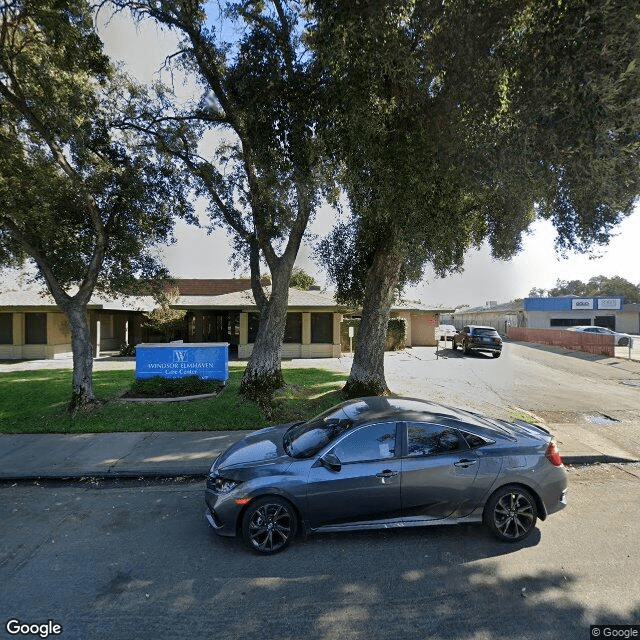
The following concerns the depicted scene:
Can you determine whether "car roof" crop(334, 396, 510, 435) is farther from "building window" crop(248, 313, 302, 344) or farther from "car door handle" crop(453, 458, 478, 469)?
"building window" crop(248, 313, 302, 344)

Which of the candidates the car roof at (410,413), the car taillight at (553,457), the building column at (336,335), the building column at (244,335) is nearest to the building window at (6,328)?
the building column at (244,335)

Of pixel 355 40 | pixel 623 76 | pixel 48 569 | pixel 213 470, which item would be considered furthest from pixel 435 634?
pixel 355 40

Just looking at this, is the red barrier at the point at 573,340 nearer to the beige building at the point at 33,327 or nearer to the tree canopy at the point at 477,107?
the tree canopy at the point at 477,107

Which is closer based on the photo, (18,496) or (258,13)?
(18,496)

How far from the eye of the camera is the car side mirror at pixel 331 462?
12.8ft

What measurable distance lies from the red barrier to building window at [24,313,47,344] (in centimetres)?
3176

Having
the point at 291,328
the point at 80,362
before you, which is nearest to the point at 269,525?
the point at 80,362

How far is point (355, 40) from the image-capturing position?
20.5ft

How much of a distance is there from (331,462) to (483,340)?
64.4 ft

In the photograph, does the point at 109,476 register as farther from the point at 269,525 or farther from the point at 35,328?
the point at 35,328

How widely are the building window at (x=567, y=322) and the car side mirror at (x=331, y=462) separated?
47.3 meters

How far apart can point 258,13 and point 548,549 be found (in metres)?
10.9

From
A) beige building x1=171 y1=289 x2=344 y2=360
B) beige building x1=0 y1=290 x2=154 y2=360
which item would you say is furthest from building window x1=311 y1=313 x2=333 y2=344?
beige building x1=0 y1=290 x2=154 y2=360

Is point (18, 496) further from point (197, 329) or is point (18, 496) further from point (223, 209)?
point (197, 329)
